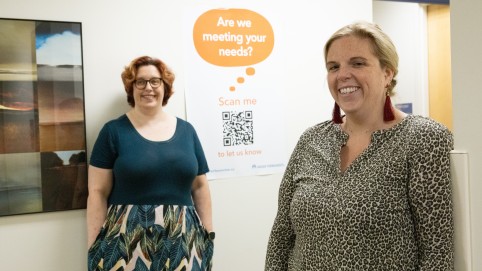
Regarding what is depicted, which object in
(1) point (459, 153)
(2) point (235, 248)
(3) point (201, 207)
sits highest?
(1) point (459, 153)

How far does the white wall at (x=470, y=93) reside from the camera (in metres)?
0.99

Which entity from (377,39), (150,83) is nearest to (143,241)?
(150,83)

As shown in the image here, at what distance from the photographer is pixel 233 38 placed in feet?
9.63

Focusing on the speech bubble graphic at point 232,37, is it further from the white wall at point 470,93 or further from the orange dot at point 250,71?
the white wall at point 470,93

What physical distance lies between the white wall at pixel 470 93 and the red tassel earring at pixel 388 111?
343 millimetres

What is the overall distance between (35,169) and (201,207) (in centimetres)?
85

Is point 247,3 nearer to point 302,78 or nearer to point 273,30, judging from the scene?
point 273,30

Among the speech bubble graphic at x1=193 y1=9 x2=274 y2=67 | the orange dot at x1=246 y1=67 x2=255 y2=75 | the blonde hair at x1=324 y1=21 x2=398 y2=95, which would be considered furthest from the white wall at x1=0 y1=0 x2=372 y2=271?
the blonde hair at x1=324 y1=21 x2=398 y2=95

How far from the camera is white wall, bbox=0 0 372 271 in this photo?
8.10ft

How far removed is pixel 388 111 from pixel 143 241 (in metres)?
1.37

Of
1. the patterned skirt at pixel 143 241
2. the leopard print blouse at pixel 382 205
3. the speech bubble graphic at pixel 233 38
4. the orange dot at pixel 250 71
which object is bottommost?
the patterned skirt at pixel 143 241

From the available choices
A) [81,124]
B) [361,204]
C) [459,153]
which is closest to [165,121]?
[81,124]

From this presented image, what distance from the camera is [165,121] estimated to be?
8.24 ft

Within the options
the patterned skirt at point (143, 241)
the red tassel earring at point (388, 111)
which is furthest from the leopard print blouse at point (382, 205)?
the patterned skirt at point (143, 241)
